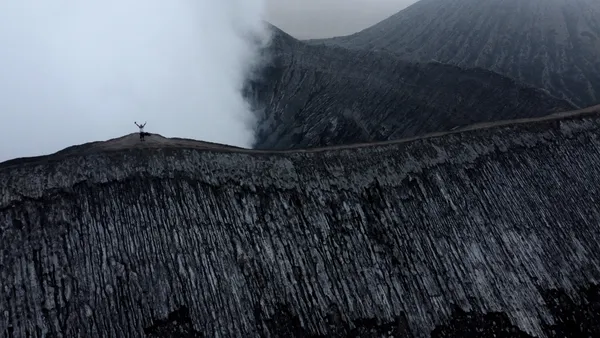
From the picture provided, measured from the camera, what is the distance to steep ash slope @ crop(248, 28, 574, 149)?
43750 mm

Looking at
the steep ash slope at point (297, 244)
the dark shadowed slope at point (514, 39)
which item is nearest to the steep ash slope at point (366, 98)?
the steep ash slope at point (297, 244)

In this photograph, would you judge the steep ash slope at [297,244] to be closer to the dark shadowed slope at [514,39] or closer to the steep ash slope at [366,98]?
the steep ash slope at [366,98]

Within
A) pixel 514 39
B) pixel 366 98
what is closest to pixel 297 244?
pixel 366 98

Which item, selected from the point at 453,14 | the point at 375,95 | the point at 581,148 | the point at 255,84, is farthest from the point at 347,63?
the point at 453,14

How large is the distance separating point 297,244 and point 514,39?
268 feet

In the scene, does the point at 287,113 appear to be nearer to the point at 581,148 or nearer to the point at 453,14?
the point at 581,148

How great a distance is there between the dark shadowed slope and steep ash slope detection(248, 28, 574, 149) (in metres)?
22.8

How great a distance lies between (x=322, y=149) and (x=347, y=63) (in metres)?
36.8

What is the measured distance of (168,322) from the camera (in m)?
18.0

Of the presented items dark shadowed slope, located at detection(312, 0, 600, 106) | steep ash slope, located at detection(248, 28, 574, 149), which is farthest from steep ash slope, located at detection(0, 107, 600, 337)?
dark shadowed slope, located at detection(312, 0, 600, 106)

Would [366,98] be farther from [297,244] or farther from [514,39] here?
[514,39]

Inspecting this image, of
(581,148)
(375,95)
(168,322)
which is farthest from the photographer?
(375,95)

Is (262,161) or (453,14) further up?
(453,14)

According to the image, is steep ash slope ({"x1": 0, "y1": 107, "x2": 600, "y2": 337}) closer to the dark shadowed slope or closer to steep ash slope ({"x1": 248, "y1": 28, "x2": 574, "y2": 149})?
steep ash slope ({"x1": 248, "y1": 28, "x2": 574, "y2": 149})
